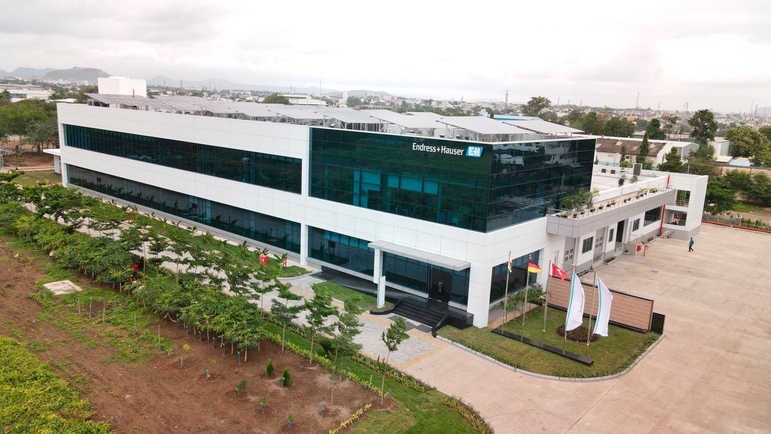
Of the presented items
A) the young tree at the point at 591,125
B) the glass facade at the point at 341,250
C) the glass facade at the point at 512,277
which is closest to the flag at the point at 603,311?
the glass facade at the point at 512,277

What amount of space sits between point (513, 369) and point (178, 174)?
93.8ft

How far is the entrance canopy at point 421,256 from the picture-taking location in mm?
23953

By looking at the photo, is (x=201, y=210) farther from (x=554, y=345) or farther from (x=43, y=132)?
(x=43, y=132)

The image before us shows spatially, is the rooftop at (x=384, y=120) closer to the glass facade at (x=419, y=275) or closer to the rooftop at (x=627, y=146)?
the glass facade at (x=419, y=275)

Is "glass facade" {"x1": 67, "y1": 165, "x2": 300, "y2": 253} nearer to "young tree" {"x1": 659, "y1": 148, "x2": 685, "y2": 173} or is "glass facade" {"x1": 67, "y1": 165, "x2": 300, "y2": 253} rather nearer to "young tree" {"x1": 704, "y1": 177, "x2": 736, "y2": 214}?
"young tree" {"x1": 704, "y1": 177, "x2": 736, "y2": 214}

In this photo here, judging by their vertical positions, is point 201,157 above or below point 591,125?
below

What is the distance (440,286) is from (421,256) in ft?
5.99

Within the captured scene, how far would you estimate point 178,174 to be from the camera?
128 ft

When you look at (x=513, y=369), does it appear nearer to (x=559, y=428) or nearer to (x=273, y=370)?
(x=559, y=428)

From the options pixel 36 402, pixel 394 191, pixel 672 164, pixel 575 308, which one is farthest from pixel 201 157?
pixel 672 164

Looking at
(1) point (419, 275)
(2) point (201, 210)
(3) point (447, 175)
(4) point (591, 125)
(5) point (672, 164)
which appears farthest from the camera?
(4) point (591, 125)

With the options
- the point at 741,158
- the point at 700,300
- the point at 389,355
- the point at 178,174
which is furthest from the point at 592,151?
the point at 741,158

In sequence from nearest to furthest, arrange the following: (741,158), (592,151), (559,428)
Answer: (559,428) < (592,151) < (741,158)

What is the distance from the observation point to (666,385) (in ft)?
64.5
